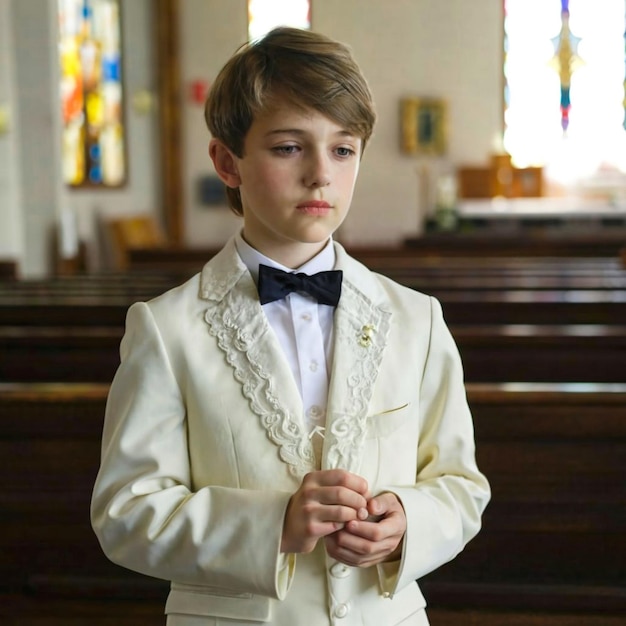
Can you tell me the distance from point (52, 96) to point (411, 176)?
4.98 meters

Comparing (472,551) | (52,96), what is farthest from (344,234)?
(472,551)

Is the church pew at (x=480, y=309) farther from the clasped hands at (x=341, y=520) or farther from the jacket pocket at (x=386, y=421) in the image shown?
the clasped hands at (x=341, y=520)

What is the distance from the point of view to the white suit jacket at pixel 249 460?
3.96 ft

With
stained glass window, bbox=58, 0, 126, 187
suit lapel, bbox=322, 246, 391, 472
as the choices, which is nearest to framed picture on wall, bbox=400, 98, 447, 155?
stained glass window, bbox=58, 0, 126, 187

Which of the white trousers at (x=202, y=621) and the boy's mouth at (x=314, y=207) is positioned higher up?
the boy's mouth at (x=314, y=207)

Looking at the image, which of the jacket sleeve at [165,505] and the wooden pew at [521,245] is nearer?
the jacket sleeve at [165,505]

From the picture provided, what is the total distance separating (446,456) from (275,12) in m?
12.1

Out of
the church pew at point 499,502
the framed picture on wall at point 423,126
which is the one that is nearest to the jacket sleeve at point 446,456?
the church pew at point 499,502

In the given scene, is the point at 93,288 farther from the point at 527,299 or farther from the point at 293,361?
the point at 293,361

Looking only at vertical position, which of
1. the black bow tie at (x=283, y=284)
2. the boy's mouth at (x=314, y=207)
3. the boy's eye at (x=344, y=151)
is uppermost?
the boy's eye at (x=344, y=151)

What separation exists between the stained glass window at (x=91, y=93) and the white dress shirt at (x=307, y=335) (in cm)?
869

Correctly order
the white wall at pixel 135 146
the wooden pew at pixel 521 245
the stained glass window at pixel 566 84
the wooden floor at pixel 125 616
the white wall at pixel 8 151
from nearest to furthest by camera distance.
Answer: the wooden floor at pixel 125 616
the white wall at pixel 8 151
the wooden pew at pixel 521 245
the white wall at pixel 135 146
the stained glass window at pixel 566 84

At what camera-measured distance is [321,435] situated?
1.25 metres

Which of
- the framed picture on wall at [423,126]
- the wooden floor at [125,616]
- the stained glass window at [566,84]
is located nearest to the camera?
the wooden floor at [125,616]
